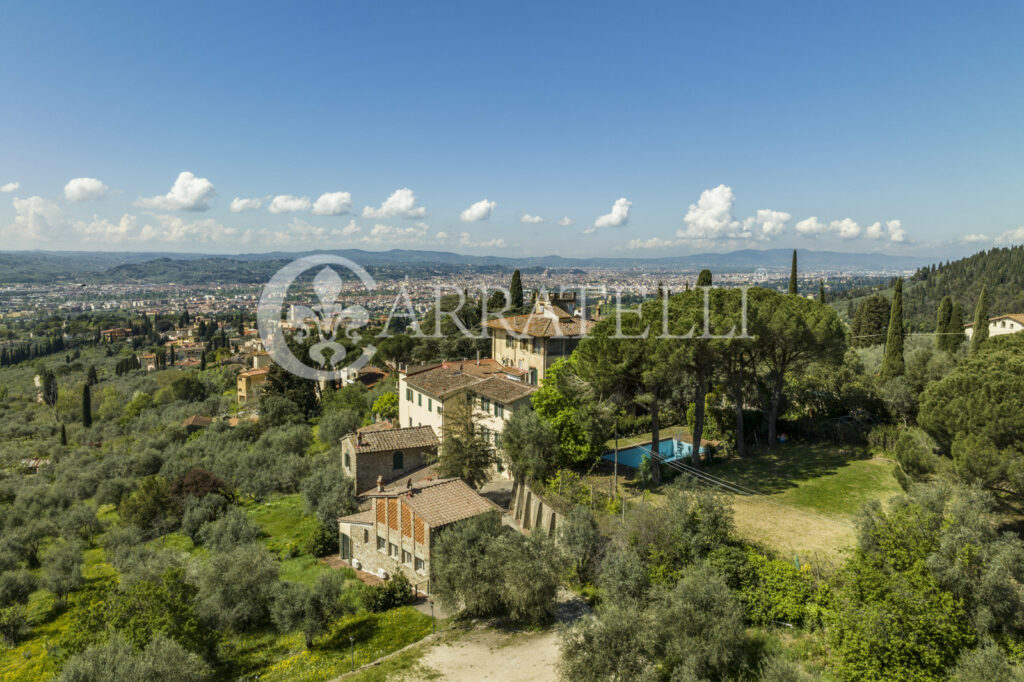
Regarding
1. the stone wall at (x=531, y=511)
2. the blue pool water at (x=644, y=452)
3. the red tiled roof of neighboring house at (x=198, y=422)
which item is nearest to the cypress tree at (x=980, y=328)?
the blue pool water at (x=644, y=452)

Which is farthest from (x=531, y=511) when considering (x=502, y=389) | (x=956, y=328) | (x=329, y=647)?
(x=956, y=328)

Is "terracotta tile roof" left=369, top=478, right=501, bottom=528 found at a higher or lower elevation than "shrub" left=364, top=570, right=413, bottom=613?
higher

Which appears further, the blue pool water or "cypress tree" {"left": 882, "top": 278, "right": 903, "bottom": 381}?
"cypress tree" {"left": 882, "top": 278, "right": 903, "bottom": 381}

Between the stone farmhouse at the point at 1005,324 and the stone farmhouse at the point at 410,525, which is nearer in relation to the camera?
the stone farmhouse at the point at 410,525

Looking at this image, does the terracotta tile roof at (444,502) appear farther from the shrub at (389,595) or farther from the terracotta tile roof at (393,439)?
the terracotta tile roof at (393,439)

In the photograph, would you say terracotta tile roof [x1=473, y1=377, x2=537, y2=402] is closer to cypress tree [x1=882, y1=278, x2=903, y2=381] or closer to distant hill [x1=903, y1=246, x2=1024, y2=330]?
cypress tree [x1=882, y1=278, x2=903, y2=381]

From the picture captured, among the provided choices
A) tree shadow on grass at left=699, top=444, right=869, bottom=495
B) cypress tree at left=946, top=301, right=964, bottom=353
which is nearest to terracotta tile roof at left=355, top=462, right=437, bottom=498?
tree shadow on grass at left=699, top=444, right=869, bottom=495
